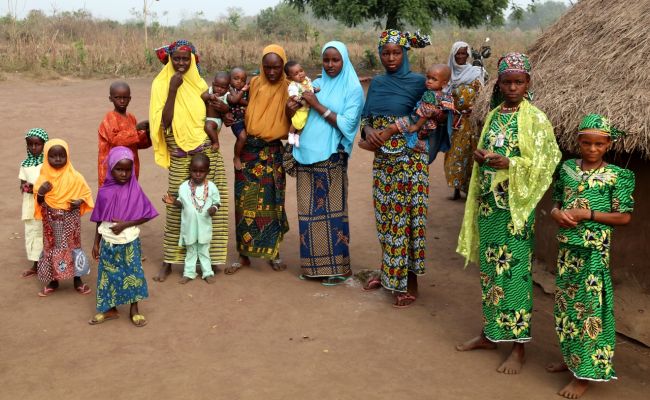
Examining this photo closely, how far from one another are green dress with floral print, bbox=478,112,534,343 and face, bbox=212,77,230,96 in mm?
2289

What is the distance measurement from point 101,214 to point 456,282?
9.67ft

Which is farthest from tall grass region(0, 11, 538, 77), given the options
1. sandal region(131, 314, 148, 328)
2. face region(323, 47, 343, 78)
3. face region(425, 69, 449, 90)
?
face region(425, 69, 449, 90)

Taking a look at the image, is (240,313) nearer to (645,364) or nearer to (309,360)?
(309,360)

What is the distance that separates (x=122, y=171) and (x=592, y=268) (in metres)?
3.01

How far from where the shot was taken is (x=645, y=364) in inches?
183

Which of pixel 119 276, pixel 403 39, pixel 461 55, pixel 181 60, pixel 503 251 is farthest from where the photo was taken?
pixel 461 55

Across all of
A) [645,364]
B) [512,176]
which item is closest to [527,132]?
[512,176]

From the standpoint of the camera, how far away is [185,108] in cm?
576

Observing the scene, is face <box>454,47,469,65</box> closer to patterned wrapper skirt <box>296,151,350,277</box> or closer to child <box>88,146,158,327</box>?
patterned wrapper skirt <box>296,151,350,277</box>

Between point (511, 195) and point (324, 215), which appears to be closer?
point (511, 195)

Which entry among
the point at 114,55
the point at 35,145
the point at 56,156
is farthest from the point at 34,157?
the point at 114,55

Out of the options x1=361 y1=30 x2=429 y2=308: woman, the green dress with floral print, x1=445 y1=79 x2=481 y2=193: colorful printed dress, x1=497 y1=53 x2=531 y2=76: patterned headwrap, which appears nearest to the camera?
x1=497 y1=53 x2=531 y2=76: patterned headwrap

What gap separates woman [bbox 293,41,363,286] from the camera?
18.3ft

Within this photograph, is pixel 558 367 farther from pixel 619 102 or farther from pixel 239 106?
pixel 239 106
